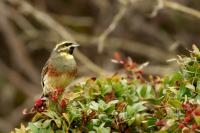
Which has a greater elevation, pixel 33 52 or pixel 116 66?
pixel 33 52

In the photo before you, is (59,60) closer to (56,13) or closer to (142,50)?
(142,50)

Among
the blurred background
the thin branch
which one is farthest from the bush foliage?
the thin branch

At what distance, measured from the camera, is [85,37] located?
312 inches

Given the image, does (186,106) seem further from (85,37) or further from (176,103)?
(85,37)

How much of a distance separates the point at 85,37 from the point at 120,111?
16.8 ft

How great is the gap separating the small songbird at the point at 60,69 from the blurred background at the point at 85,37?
358cm

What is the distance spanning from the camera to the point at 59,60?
11.9 ft

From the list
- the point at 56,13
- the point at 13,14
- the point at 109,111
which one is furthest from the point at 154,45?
Result: the point at 109,111

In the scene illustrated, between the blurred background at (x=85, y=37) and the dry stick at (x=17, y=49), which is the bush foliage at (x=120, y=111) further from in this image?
the dry stick at (x=17, y=49)

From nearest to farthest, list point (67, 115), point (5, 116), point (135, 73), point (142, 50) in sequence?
point (67, 115) < point (135, 73) < point (142, 50) < point (5, 116)

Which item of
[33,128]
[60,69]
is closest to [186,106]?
[33,128]

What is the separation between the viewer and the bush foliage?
8.46ft

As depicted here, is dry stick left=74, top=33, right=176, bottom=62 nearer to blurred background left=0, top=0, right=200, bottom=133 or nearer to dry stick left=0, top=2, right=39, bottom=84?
blurred background left=0, top=0, right=200, bottom=133

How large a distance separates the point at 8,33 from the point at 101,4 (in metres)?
1.32
